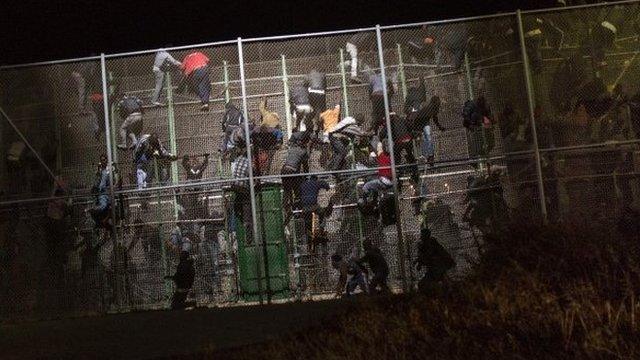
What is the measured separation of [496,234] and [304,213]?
584cm

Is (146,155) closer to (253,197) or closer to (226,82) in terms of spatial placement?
(226,82)

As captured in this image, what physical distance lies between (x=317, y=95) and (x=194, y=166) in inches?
102

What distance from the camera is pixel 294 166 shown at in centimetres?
1472

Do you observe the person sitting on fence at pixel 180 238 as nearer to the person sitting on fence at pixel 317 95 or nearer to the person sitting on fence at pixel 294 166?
the person sitting on fence at pixel 294 166

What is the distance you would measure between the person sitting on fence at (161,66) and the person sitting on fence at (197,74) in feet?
0.56

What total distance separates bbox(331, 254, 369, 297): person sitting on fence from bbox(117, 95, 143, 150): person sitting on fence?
4.25 metres

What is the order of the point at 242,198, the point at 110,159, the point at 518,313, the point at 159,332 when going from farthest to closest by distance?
1. the point at 242,198
2. the point at 110,159
3. the point at 159,332
4. the point at 518,313

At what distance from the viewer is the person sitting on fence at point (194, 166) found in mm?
15000

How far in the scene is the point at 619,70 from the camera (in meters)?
14.8

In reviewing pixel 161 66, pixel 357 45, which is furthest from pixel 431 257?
pixel 161 66

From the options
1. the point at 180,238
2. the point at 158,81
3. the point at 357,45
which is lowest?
the point at 180,238

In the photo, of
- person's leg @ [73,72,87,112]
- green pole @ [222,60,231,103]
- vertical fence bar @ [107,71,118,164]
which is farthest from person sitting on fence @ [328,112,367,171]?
person's leg @ [73,72,87,112]

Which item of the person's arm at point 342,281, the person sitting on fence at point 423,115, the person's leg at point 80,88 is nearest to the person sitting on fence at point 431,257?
the person's arm at point 342,281

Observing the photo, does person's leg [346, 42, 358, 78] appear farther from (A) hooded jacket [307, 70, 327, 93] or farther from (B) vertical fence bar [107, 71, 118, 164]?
(B) vertical fence bar [107, 71, 118, 164]
